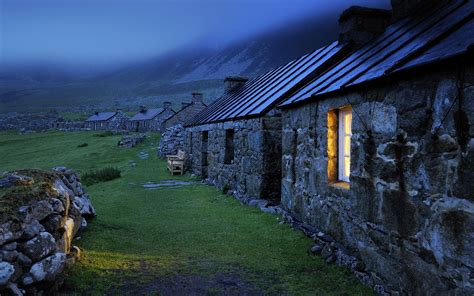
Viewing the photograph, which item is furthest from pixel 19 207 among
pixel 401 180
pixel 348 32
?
pixel 348 32

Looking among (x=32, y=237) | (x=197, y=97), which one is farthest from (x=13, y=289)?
(x=197, y=97)

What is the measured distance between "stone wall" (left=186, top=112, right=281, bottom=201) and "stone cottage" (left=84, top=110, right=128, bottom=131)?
2247 inches

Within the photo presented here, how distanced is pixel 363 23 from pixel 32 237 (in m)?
8.83

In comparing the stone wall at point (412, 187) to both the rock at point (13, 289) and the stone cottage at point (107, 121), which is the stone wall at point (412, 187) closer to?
the rock at point (13, 289)

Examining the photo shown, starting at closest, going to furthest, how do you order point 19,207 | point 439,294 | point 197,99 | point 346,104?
1. point 439,294
2. point 19,207
3. point 346,104
4. point 197,99

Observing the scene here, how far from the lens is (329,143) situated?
259 inches

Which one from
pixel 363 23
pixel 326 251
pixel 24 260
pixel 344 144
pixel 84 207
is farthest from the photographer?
pixel 363 23

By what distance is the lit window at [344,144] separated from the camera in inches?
245

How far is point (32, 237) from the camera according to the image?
4.27 meters

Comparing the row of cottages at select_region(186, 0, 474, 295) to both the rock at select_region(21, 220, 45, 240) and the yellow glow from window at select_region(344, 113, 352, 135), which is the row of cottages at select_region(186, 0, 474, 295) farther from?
the rock at select_region(21, 220, 45, 240)

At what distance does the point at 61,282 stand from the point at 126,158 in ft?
71.2

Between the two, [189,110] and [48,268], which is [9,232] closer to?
[48,268]

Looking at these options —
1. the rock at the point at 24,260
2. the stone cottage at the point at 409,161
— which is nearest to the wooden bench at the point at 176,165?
the stone cottage at the point at 409,161

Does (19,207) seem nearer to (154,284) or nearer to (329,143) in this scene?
(154,284)
